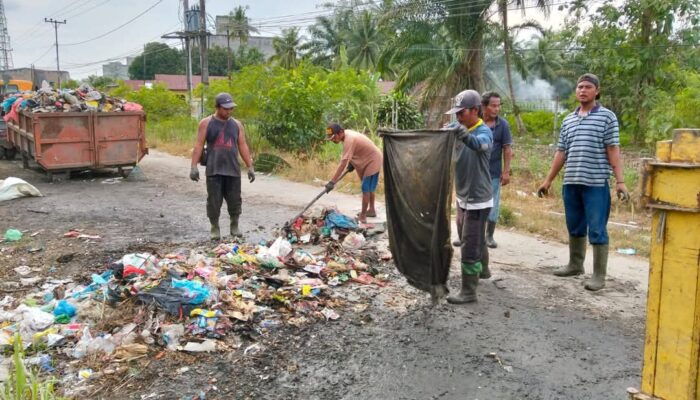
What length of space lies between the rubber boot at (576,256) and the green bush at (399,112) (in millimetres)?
10924

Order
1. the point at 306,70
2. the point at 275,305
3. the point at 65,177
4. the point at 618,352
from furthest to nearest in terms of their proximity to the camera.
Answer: the point at 306,70
the point at 65,177
the point at 275,305
the point at 618,352

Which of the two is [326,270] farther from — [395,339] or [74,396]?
[74,396]

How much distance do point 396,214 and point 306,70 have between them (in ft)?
39.6

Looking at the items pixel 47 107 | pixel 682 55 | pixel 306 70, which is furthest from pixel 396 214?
pixel 682 55

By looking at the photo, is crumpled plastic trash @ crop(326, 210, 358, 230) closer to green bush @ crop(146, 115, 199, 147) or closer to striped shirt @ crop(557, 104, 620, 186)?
striped shirt @ crop(557, 104, 620, 186)

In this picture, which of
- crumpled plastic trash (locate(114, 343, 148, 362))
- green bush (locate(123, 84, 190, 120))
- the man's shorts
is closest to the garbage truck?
the man's shorts

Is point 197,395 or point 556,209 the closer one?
point 197,395

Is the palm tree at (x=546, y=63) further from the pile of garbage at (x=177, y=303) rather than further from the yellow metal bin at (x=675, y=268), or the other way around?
the yellow metal bin at (x=675, y=268)

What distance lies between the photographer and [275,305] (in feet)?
15.3

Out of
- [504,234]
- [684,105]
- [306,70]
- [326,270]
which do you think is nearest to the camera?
[326,270]

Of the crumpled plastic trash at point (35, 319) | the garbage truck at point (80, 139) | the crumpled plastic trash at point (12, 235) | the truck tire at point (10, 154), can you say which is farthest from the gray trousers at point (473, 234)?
the truck tire at point (10, 154)

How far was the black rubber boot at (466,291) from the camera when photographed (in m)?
4.72

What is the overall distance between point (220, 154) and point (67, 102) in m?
6.89

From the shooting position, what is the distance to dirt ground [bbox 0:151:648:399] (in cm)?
348
